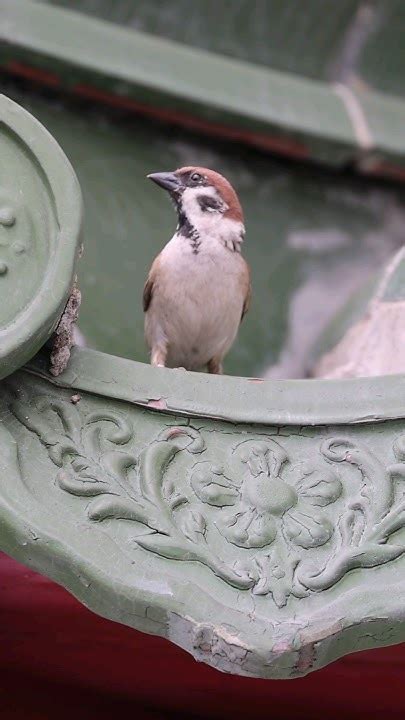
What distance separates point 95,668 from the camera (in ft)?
8.36

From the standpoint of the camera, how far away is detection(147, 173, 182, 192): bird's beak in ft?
12.3

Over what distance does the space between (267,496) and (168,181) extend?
70.2 inches

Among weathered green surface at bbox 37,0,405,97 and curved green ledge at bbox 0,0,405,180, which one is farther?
weathered green surface at bbox 37,0,405,97

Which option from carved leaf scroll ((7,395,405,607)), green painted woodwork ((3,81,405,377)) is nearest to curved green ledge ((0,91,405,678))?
carved leaf scroll ((7,395,405,607))

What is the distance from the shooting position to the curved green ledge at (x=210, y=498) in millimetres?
1998

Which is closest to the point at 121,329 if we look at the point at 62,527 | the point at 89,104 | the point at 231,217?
the point at 231,217

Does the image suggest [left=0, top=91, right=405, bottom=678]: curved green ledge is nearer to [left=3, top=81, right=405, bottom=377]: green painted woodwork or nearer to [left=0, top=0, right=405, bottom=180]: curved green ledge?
[left=3, top=81, right=405, bottom=377]: green painted woodwork

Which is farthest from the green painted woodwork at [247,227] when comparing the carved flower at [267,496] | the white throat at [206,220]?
the carved flower at [267,496]

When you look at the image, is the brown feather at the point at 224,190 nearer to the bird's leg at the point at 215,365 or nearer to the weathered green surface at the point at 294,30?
the bird's leg at the point at 215,365

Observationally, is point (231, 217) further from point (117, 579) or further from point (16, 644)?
point (117, 579)

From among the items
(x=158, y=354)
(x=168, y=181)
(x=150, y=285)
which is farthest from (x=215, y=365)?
(x=168, y=181)

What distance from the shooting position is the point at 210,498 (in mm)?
2152

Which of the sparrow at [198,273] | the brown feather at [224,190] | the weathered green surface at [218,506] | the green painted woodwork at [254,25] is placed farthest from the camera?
the green painted woodwork at [254,25]

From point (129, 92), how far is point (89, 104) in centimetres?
14
